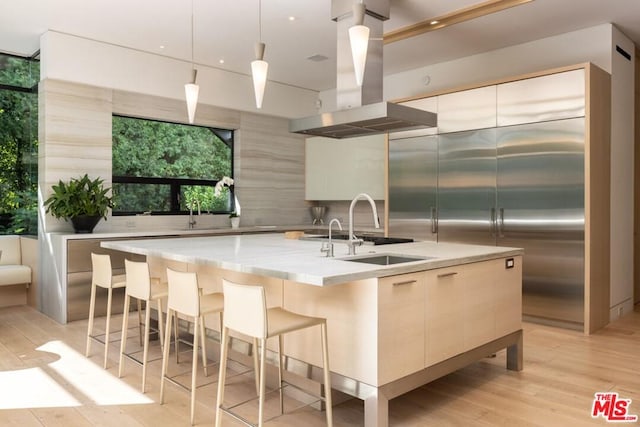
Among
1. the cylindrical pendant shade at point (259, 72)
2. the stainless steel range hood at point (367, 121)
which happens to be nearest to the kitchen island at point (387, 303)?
the stainless steel range hood at point (367, 121)

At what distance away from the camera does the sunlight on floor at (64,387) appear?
9.59 ft

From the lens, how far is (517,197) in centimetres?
490

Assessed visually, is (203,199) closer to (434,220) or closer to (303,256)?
(434,220)

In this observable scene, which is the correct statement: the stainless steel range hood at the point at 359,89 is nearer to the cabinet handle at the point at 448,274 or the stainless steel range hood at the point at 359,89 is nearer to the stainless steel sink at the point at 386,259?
the stainless steel sink at the point at 386,259

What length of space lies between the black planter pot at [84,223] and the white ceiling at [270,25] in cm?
193

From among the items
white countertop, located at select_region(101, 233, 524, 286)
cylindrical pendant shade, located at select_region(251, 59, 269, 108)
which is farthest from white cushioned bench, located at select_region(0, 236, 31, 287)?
cylindrical pendant shade, located at select_region(251, 59, 269, 108)

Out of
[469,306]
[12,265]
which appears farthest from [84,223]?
[469,306]

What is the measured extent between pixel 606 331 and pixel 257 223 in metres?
4.45

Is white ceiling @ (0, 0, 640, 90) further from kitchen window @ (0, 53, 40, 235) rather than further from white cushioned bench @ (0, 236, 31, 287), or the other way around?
white cushioned bench @ (0, 236, 31, 287)

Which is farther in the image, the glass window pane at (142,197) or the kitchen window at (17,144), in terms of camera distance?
the glass window pane at (142,197)

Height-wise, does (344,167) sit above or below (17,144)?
below

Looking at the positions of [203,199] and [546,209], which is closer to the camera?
[546,209]

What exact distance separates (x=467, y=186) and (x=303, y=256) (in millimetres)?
3022

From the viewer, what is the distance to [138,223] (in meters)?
5.83
